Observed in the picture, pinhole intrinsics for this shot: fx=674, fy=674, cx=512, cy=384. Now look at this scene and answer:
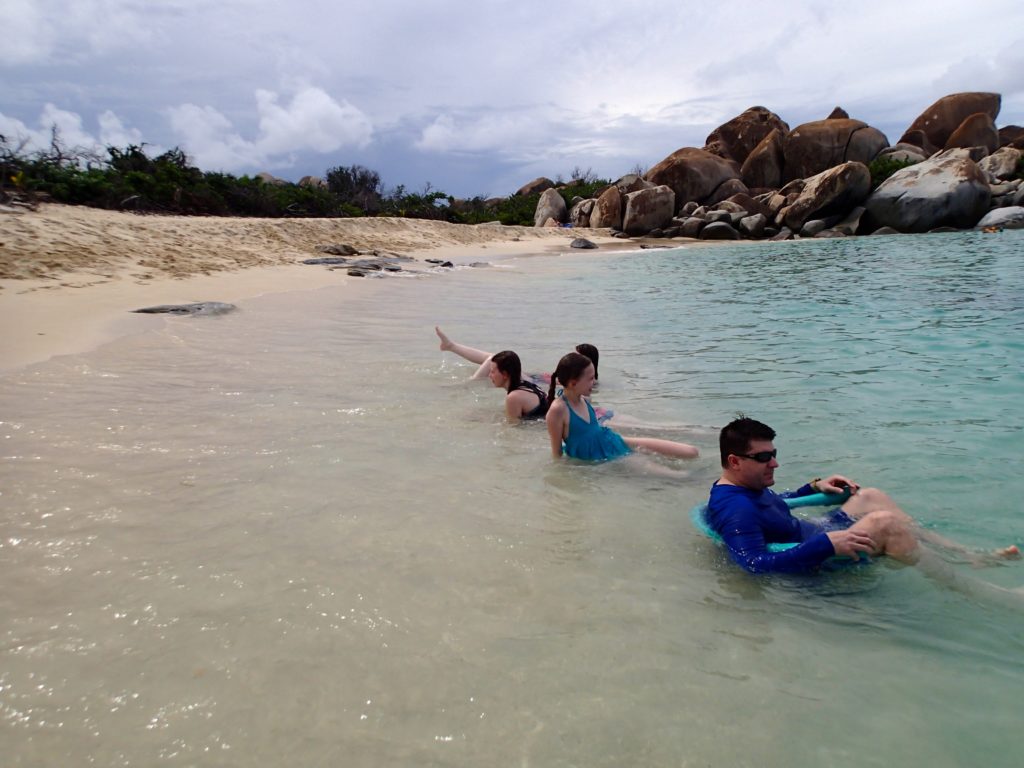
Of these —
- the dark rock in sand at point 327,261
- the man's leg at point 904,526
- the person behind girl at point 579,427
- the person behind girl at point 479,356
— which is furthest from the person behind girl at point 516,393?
the dark rock in sand at point 327,261

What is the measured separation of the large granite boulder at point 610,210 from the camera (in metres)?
32.4

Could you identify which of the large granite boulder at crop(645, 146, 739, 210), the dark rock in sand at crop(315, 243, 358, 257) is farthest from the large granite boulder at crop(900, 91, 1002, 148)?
the dark rock in sand at crop(315, 243, 358, 257)

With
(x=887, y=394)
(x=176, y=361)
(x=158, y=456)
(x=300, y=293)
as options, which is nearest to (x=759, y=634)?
(x=158, y=456)

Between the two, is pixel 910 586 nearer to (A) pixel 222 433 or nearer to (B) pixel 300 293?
(A) pixel 222 433

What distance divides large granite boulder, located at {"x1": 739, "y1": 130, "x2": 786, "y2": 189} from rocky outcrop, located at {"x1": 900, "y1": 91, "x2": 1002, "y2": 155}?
936 cm

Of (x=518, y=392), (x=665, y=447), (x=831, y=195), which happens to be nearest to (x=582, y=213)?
(x=831, y=195)

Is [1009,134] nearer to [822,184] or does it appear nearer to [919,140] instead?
[919,140]

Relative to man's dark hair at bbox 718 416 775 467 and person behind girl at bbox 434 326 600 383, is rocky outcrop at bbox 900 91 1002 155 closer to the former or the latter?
person behind girl at bbox 434 326 600 383

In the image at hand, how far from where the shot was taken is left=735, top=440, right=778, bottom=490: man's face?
317 centimetres

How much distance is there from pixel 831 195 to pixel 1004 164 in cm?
909

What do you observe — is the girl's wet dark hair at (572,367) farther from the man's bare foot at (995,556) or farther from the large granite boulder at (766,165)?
the large granite boulder at (766,165)

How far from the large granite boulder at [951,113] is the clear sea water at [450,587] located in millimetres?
38079

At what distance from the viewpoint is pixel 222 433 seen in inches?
171

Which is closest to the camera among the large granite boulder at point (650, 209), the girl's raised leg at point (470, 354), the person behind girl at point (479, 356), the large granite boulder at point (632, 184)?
the person behind girl at point (479, 356)
